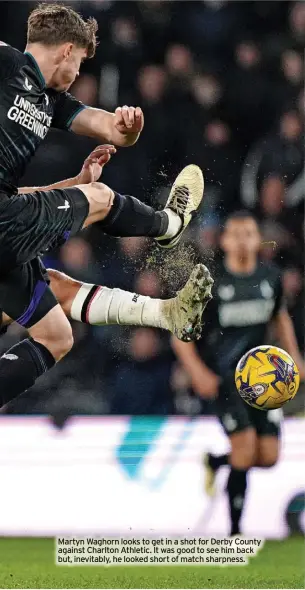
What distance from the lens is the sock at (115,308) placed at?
377cm

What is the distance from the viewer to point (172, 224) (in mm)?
3844

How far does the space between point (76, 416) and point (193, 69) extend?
6.04ft

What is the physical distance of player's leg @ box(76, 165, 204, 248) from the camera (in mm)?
3482

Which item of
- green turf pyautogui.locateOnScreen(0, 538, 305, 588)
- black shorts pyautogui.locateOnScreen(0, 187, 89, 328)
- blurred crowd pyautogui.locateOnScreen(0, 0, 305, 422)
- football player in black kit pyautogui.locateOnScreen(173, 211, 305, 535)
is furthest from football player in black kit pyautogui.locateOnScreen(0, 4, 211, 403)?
green turf pyautogui.locateOnScreen(0, 538, 305, 588)

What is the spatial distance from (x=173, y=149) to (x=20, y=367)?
1.36 metres

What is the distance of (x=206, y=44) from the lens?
4156 mm

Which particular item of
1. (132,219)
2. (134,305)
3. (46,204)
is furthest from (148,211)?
(46,204)

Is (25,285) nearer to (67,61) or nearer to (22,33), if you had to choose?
(67,61)

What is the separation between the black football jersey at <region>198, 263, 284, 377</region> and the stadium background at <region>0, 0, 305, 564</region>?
105 millimetres

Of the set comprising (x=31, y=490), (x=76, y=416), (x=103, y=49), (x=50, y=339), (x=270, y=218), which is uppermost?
(x=103, y=49)

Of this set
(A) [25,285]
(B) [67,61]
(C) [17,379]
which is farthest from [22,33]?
(C) [17,379]

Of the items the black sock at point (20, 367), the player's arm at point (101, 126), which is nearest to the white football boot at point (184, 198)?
the player's arm at point (101, 126)

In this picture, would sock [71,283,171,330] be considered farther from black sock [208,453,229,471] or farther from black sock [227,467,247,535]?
black sock [227,467,247,535]

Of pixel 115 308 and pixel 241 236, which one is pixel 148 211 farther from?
pixel 241 236
